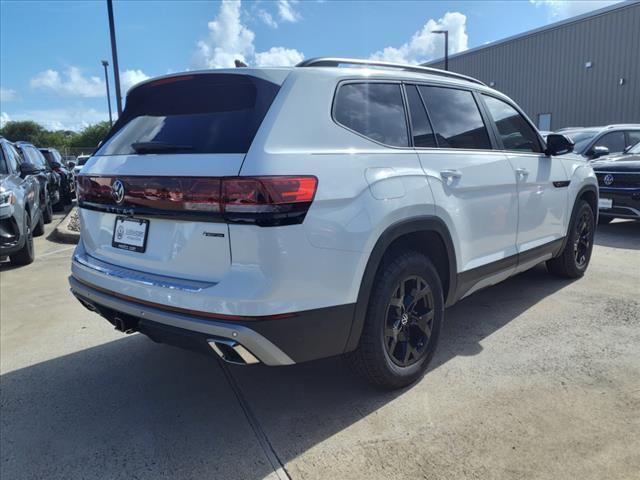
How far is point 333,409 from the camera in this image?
3.00 m

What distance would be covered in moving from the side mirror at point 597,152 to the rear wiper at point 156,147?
7.93 m

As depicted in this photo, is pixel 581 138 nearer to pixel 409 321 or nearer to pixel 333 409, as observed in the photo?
pixel 409 321

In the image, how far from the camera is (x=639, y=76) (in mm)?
21359

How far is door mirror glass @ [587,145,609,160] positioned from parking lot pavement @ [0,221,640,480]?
4.86 metres

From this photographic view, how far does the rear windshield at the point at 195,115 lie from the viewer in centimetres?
249

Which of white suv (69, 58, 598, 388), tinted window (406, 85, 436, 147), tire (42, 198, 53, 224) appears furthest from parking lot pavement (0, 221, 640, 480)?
tire (42, 198, 53, 224)

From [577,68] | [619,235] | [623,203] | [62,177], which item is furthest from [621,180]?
[577,68]

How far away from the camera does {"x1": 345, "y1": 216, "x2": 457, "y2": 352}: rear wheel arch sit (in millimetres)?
2662

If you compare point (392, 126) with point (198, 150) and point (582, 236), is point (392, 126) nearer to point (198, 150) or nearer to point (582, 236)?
point (198, 150)

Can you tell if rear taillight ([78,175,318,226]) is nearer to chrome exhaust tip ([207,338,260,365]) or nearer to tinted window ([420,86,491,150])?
chrome exhaust tip ([207,338,260,365])

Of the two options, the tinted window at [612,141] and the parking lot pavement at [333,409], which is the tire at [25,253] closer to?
the parking lot pavement at [333,409]

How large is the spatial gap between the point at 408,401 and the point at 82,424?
72.7 inches

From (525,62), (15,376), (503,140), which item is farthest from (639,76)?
(15,376)

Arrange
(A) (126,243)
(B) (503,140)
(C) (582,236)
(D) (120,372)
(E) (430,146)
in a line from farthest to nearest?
(C) (582,236), (B) (503,140), (D) (120,372), (E) (430,146), (A) (126,243)
